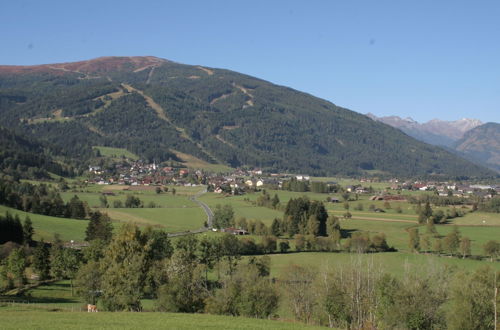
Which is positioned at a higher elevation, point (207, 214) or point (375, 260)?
point (207, 214)

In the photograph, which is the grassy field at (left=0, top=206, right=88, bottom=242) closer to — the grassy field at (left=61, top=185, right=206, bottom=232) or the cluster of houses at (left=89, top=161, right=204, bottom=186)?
the grassy field at (left=61, top=185, right=206, bottom=232)

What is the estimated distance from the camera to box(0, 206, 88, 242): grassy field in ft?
227

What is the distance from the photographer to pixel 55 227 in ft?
243

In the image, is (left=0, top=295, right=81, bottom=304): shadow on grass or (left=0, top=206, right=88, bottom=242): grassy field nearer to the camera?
(left=0, top=295, right=81, bottom=304): shadow on grass

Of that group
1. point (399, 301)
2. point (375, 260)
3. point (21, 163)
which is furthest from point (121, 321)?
point (21, 163)

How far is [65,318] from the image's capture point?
2698cm

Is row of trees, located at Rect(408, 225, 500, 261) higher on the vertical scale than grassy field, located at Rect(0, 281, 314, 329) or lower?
lower

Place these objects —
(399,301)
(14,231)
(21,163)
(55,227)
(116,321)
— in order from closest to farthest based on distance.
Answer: (116,321), (399,301), (14,231), (55,227), (21,163)

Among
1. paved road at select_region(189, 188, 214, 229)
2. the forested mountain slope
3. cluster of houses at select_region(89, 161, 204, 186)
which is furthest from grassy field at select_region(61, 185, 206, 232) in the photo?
the forested mountain slope

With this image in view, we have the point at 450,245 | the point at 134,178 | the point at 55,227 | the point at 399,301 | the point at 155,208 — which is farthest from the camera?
the point at 134,178

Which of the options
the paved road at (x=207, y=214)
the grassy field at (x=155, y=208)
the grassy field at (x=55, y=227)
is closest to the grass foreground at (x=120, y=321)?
the grassy field at (x=55, y=227)

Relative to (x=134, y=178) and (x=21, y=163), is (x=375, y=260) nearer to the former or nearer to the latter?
(x=21, y=163)

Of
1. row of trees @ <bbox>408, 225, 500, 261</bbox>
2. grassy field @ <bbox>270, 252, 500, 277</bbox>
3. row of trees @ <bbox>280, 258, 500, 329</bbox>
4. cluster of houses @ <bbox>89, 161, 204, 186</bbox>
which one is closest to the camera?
row of trees @ <bbox>280, 258, 500, 329</bbox>

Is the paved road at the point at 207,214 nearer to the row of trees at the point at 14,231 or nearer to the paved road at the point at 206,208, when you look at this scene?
the paved road at the point at 206,208
